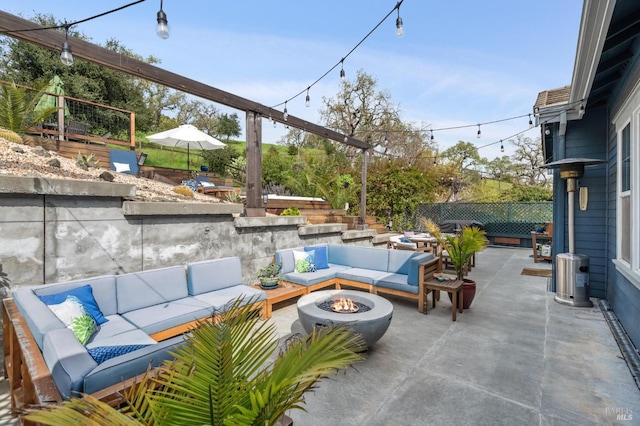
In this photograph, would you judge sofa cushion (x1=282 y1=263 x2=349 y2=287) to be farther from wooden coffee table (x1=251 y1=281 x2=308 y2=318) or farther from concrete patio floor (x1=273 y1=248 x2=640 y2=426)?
concrete patio floor (x1=273 y1=248 x2=640 y2=426)

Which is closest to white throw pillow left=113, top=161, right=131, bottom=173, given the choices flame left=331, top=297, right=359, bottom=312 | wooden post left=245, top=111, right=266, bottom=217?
wooden post left=245, top=111, right=266, bottom=217

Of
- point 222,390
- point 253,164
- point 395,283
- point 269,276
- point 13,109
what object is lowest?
point 395,283

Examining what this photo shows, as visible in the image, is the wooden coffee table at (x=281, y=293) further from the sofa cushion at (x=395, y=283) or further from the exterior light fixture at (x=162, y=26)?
the exterior light fixture at (x=162, y=26)

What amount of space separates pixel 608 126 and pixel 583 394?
171 inches

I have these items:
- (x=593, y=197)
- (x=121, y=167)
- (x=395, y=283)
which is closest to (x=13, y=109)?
(x=121, y=167)

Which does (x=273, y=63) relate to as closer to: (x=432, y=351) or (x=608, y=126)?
(x=608, y=126)

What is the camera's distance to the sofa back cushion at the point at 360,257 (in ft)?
18.0

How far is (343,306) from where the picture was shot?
3406mm

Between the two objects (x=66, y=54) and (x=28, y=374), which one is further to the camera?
(x=66, y=54)

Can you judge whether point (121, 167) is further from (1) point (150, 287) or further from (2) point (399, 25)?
(2) point (399, 25)

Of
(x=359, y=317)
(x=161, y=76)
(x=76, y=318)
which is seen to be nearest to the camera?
(x=76, y=318)

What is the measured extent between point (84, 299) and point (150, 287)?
0.72 m

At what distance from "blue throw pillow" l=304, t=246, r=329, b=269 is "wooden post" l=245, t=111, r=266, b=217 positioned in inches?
47.6

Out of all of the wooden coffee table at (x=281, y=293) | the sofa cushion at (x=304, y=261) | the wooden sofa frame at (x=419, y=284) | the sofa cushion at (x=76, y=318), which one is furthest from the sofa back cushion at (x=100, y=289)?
the sofa cushion at (x=304, y=261)
